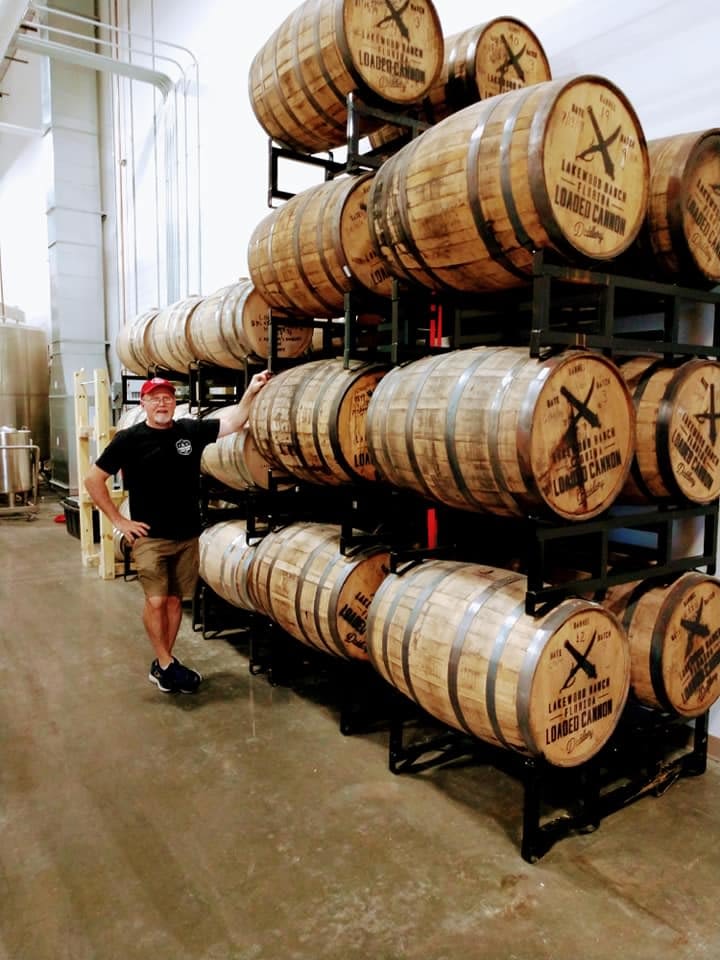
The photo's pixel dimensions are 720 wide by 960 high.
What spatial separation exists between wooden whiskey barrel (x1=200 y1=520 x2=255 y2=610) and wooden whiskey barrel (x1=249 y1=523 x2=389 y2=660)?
409 mm

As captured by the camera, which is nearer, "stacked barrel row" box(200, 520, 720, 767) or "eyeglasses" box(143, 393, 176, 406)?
"stacked barrel row" box(200, 520, 720, 767)

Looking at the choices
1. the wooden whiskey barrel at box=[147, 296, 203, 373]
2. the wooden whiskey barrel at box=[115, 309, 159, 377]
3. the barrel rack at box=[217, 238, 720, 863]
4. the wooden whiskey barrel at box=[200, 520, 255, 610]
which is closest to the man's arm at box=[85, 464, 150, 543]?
the wooden whiskey barrel at box=[200, 520, 255, 610]

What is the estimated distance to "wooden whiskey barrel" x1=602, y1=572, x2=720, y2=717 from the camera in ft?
9.61

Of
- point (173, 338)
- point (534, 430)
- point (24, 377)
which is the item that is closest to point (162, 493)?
point (173, 338)

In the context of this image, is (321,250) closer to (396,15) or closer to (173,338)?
(396,15)

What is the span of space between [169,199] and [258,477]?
19.0 ft

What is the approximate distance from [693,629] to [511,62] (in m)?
2.86

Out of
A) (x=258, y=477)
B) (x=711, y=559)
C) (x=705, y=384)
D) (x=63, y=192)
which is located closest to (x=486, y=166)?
(x=705, y=384)

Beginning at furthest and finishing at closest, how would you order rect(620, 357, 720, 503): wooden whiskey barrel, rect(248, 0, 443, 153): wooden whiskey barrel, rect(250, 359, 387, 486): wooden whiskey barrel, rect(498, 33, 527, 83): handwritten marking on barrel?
rect(498, 33, 527, 83): handwritten marking on barrel
rect(250, 359, 387, 486): wooden whiskey barrel
rect(248, 0, 443, 153): wooden whiskey barrel
rect(620, 357, 720, 503): wooden whiskey barrel

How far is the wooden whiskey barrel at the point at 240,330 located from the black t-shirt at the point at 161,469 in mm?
663

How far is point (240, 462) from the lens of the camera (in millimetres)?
4512

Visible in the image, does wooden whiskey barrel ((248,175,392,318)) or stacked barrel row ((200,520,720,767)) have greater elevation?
wooden whiskey barrel ((248,175,392,318))

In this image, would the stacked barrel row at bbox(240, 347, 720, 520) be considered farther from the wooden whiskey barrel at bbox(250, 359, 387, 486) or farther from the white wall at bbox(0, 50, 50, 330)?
the white wall at bbox(0, 50, 50, 330)

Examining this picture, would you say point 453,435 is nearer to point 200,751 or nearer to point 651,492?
point 651,492
